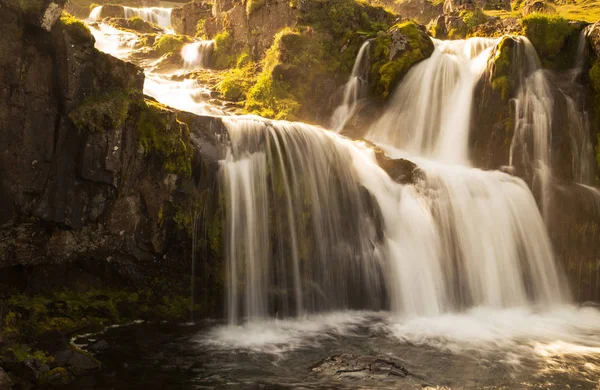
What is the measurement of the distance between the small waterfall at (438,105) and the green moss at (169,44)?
1326 centimetres

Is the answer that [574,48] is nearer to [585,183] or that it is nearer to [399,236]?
[585,183]

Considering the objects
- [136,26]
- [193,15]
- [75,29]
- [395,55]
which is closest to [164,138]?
[75,29]

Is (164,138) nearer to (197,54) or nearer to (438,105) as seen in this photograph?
(438,105)

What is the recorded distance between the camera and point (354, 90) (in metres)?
21.1

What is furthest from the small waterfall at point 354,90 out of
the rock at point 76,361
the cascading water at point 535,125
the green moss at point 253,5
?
the rock at point 76,361

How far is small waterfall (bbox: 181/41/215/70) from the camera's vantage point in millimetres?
25987

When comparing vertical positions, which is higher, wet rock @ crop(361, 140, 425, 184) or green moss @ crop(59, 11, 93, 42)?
green moss @ crop(59, 11, 93, 42)

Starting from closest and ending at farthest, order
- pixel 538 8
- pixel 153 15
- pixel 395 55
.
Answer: pixel 395 55 < pixel 538 8 < pixel 153 15

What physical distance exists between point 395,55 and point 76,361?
653 inches

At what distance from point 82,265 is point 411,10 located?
4304 centimetres

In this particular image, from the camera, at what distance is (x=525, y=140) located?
17328 millimetres

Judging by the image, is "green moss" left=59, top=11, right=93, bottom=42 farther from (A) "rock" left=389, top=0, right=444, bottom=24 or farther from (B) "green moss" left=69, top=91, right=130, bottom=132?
(A) "rock" left=389, top=0, right=444, bottom=24

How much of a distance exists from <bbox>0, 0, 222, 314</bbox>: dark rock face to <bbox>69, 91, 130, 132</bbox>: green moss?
21 millimetres

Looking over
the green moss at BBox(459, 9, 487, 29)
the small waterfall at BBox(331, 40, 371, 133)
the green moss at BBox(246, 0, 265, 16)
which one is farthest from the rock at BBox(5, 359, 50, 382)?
the green moss at BBox(459, 9, 487, 29)
